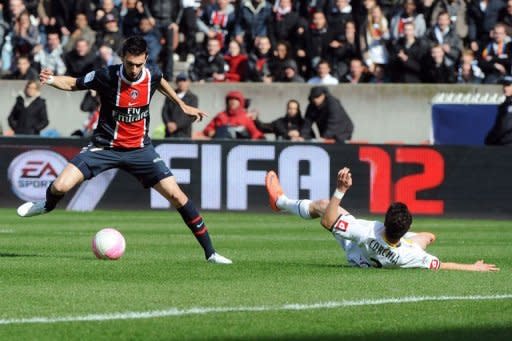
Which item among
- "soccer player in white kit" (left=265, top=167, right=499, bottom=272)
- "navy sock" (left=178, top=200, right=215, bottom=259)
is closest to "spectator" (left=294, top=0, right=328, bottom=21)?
"navy sock" (left=178, top=200, right=215, bottom=259)

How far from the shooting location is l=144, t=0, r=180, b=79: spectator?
2759 centimetres

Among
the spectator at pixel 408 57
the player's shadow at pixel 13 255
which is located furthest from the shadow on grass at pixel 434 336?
the spectator at pixel 408 57

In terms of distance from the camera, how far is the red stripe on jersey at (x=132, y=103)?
1303 cm

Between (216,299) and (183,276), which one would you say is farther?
(183,276)

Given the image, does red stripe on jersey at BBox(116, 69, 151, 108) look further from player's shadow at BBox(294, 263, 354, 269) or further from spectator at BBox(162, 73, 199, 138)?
spectator at BBox(162, 73, 199, 138)

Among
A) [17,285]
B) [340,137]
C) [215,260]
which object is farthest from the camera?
[340,137]

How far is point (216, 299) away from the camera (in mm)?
10000

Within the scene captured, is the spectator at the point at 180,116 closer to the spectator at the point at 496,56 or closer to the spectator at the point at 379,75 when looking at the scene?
the spectator at the point at 379,75

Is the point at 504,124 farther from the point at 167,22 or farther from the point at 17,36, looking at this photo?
the point at 17,36

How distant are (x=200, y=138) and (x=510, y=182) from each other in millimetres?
5745

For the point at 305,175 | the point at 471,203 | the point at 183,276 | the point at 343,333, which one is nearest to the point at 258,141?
the point at 305,175

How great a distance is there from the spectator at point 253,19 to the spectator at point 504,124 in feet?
20.4

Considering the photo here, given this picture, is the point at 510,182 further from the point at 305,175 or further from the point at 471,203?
the point at 305,175

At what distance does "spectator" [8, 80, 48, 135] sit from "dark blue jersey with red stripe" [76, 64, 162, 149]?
1264 centimetres
